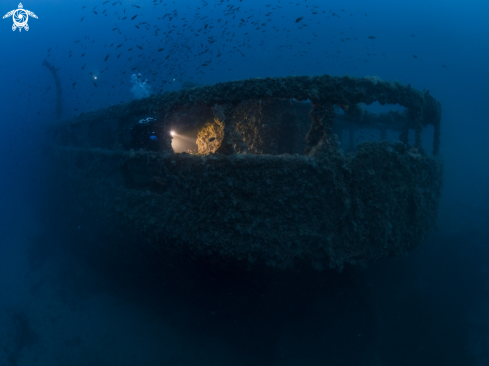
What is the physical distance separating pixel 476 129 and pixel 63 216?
243ft

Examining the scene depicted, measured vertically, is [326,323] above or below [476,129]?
below

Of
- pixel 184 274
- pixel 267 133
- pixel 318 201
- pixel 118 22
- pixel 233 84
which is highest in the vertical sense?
pixel 118 22

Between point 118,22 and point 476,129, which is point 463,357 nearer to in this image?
point 476,129

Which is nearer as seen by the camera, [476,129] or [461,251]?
[461,251]

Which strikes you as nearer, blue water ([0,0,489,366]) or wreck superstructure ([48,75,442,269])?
wreck superstructure ([48,75,442,269])

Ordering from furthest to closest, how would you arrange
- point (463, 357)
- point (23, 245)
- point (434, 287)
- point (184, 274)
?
point (23, 245), point (434, 287), point (463, 357), point (184, 274)

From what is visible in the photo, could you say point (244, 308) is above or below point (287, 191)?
below

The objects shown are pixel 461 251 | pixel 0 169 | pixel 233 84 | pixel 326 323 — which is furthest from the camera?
pixel 0 169

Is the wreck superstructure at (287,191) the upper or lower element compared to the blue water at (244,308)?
upper

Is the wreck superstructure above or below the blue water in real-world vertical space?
above

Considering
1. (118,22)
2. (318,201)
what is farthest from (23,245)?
(118,22)

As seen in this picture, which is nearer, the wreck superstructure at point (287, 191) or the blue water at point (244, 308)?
the wreck superstructure at point (287, 191)

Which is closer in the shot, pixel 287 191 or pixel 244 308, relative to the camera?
pixel 287 191

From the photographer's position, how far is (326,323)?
231 inches
